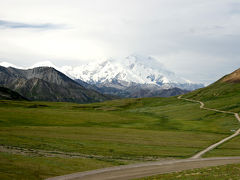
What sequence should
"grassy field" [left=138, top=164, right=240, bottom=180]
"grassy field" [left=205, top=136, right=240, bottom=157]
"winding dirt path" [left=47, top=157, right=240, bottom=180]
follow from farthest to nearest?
"grassy field" [left=205, top=136, right=240, bottom=157]
"winding dirt path" [left=47, top=157, right=240, bottom=180]
"grassy field" [left=138, top=164, right=240, bottom=180]

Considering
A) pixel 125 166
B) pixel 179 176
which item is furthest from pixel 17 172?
pixel 179 176

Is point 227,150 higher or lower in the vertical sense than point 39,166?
lower

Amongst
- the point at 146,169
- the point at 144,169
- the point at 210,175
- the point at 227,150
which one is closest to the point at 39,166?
the point at 144,169

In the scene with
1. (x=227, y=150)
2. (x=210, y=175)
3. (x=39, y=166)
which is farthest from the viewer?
(x=227, y=150)

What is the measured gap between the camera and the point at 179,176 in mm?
38938

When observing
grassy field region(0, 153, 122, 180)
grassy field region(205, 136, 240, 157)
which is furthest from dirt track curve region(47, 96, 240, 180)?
grassy field region(205, 136, 240, 157)

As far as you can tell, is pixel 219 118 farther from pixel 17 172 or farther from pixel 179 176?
pixel 17 172

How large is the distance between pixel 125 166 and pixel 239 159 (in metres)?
24.0

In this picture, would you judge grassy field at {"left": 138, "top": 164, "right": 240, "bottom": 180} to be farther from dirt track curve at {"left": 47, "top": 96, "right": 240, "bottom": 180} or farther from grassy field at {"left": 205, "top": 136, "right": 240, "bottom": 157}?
grassy field at {"left": 205, "top": 136, "right": 240, "bottom": 157}

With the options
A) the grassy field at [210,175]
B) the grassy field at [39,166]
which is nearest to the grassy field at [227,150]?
the grassy field at [210,175]

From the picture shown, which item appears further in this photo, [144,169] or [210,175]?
[144,169]

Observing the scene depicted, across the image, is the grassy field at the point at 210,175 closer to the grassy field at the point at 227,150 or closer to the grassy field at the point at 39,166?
the grassy field at the point at 39,166

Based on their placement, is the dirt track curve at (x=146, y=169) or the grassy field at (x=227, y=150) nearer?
Result: the dirt track curve at (x=146, y=169)

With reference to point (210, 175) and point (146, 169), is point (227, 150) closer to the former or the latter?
point (146, 169)
